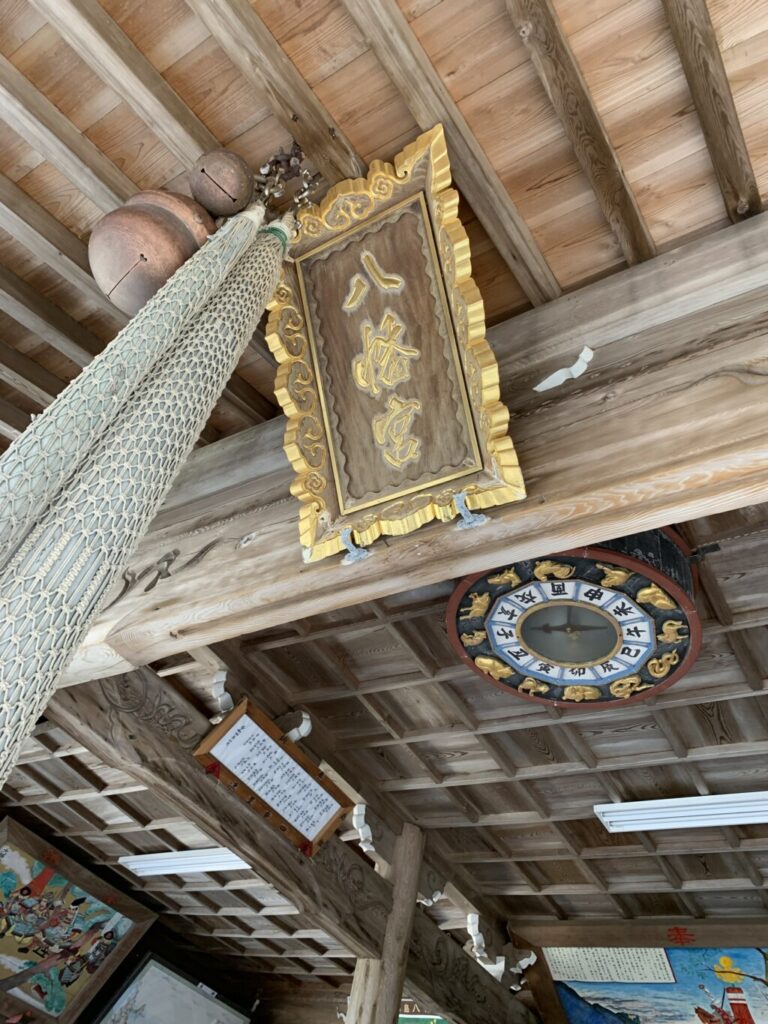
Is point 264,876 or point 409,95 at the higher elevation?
point 409,95

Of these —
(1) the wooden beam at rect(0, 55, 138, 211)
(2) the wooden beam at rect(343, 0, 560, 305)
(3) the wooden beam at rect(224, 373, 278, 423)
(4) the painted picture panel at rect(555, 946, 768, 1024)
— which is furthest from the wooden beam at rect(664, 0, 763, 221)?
(4) the painted picture panel at rect(555, 946, 768, 1024)

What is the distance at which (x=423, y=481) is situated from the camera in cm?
216

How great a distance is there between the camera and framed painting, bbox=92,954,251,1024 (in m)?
7.42

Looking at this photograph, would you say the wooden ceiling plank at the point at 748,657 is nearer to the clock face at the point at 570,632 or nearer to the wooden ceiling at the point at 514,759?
the wooden ceiling at the point at 514,759

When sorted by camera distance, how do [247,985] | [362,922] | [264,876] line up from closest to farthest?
[264,876]
[362,922]
[247,985]

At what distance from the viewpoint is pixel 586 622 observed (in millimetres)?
3314

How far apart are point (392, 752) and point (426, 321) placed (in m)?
3.46

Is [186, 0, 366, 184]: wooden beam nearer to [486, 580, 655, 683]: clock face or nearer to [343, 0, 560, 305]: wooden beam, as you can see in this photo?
[343, 0, 560, 305]: wooden beam

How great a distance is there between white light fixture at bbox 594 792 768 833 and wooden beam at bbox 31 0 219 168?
3.98 meters

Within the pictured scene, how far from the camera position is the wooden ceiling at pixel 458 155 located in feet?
6.77

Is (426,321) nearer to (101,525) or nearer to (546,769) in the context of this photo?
(101,525)

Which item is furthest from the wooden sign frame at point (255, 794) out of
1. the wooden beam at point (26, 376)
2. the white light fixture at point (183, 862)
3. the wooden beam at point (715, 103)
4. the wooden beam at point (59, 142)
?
the wooden beam at point (715, 103)

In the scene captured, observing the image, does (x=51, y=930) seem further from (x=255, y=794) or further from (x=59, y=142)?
(x=59, y=142)

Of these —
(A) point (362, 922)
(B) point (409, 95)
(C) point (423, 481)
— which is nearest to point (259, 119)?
(B) point (409, 95)
